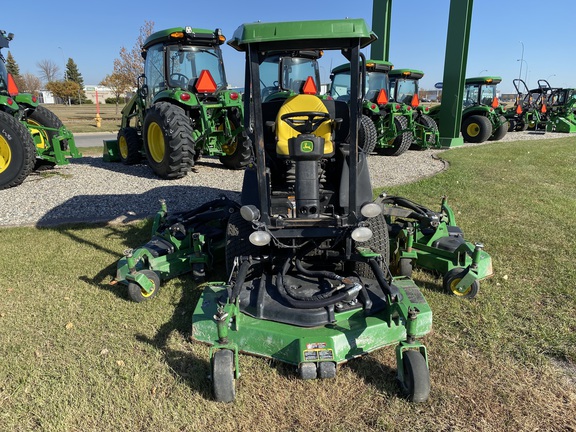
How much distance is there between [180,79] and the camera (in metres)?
8.34

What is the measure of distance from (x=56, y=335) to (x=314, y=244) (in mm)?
1975

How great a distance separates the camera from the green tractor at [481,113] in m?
14.9

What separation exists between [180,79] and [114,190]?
2553 millimetres

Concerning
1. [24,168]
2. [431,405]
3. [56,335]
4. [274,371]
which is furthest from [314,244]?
[24,168]

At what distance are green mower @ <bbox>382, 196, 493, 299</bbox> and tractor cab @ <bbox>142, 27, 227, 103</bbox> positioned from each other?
543 centimetres

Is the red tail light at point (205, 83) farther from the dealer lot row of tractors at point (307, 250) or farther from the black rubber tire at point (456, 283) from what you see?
the black rubber tire at point (456, 283)

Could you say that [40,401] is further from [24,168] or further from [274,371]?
[24,168]

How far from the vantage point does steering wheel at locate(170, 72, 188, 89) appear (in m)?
8.26

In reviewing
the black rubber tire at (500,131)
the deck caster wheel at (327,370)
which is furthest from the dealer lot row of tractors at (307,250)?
the black rubber tire at (500,131)

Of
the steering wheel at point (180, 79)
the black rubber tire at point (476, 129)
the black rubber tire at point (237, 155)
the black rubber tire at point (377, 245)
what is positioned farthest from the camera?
the black rubber tire at point (476, 129)

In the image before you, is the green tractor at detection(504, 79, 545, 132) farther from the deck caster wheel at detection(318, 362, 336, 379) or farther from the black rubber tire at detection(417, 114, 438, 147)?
the deck caster wheel at detection(318, 362, 336, 379)

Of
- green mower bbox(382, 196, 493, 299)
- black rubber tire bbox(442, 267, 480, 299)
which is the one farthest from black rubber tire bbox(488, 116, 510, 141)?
black rubber tire bbox(442, 267, 480, 299)

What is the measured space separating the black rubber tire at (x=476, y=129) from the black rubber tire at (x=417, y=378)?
14.3 meters

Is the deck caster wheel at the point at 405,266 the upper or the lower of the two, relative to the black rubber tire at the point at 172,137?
lower
